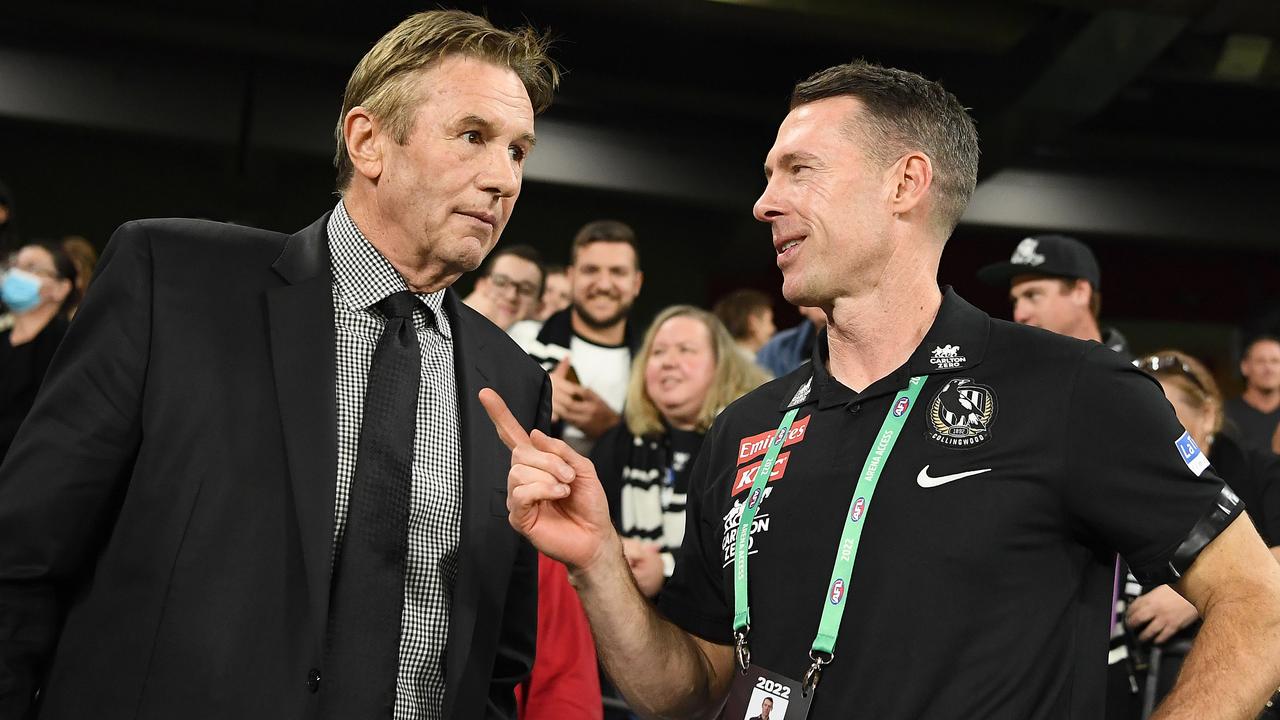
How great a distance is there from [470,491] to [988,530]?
71cm

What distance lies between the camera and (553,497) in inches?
59.3

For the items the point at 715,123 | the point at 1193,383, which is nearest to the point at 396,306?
the point at 1193,383

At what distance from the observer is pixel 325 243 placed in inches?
66.8

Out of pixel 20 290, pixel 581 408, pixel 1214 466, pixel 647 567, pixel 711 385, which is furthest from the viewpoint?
pixel 20 290

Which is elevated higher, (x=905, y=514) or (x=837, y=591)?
(x=905, y=514)

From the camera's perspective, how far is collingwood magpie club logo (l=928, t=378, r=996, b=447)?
162 cm

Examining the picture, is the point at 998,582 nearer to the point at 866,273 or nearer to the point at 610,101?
the point at 866,273

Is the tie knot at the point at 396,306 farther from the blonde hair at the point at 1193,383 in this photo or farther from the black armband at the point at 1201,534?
the blonde hair at the point at 1193,383

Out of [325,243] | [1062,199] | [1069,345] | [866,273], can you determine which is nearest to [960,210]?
[866,273]

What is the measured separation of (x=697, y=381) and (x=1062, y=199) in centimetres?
636

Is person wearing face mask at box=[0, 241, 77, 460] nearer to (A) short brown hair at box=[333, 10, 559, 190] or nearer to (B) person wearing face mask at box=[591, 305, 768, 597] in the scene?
(B) person wearing face mask at box=[591, 305, 768, 597]

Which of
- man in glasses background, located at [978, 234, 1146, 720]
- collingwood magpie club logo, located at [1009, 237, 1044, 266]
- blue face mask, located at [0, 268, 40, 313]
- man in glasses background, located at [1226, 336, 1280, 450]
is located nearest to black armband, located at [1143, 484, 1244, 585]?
man in glasses background, located at [978, 234, 1146, 720]

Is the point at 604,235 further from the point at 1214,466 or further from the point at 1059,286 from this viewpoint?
the point at 1214,466

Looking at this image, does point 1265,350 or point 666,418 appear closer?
point 666,418
